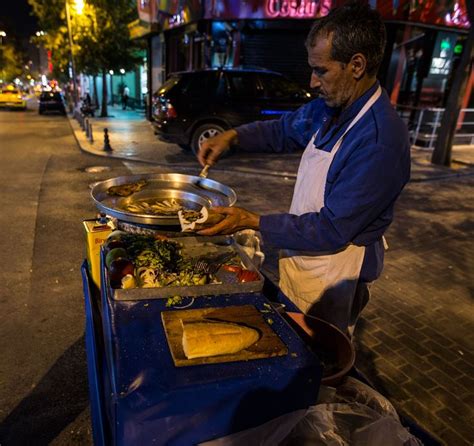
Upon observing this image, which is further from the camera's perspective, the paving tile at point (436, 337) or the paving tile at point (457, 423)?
the paving tile at point (436, 337)

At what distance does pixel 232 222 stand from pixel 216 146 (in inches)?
36.6

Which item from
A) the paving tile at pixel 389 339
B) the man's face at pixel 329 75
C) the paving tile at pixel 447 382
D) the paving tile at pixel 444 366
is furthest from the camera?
the paving tile at pixel 389 339

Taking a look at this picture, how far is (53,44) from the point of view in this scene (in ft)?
83.6

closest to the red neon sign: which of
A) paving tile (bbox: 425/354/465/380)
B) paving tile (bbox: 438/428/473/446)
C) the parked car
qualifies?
paving tile (bbox: 425/354/465/380)

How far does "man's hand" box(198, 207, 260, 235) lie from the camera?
1.81m

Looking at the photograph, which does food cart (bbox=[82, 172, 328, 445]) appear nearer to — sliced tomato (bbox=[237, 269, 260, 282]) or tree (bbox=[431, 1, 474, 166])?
sliced tomato (bbox=[237, 269, 260, 282])

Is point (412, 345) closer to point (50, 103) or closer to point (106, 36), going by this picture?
point (106, 36)

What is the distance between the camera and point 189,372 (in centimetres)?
127

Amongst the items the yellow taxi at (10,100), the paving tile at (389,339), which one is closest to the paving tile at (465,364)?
the paving tile at (389,339)

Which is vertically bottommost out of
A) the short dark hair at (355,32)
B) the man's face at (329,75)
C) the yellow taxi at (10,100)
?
the yellow taxi at (10,100)

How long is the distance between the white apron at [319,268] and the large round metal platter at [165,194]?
0.55 metres

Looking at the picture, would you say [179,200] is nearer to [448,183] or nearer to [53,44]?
[448,183]

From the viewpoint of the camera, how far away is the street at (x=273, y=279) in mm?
2846

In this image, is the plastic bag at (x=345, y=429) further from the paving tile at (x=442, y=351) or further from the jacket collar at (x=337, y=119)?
the paving tile at (x=442, y=351)
